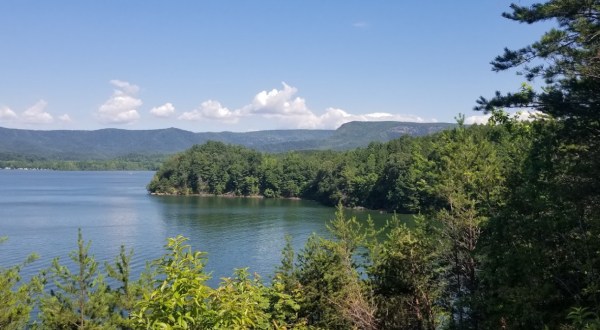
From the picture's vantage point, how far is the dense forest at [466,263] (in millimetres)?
5195

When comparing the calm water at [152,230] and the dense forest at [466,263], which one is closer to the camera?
the dense forest at [466,263]

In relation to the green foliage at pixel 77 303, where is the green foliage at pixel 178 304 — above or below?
above

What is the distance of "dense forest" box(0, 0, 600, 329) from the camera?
17.0 ft

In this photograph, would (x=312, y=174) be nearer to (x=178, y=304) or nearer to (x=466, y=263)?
(x=466, y=263)

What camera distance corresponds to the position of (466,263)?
44.2 ft

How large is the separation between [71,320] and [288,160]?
4098 inches

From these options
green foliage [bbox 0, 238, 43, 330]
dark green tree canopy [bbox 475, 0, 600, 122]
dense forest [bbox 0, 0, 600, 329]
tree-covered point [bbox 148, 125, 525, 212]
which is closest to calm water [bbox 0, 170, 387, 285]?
tree-covered point [bbox 148, 125, 525, 212]

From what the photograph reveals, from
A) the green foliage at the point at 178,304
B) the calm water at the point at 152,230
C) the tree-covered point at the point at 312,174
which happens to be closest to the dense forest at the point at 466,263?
the green foliage at the point at 178,304

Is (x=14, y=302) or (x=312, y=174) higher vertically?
(x=14, y=302)

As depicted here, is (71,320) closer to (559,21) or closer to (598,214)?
(598,214)

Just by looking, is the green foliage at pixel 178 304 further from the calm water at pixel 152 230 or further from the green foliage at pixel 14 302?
the calm water at pixel 152 230

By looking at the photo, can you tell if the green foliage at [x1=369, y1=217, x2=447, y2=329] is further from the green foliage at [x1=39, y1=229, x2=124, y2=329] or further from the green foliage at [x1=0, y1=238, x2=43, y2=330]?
the green foliage at [x1=0, y1=238, x2=43, y2=330]

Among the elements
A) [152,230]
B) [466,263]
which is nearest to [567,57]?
[466,263]

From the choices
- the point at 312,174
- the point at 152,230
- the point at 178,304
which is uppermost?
the point at 178,304
